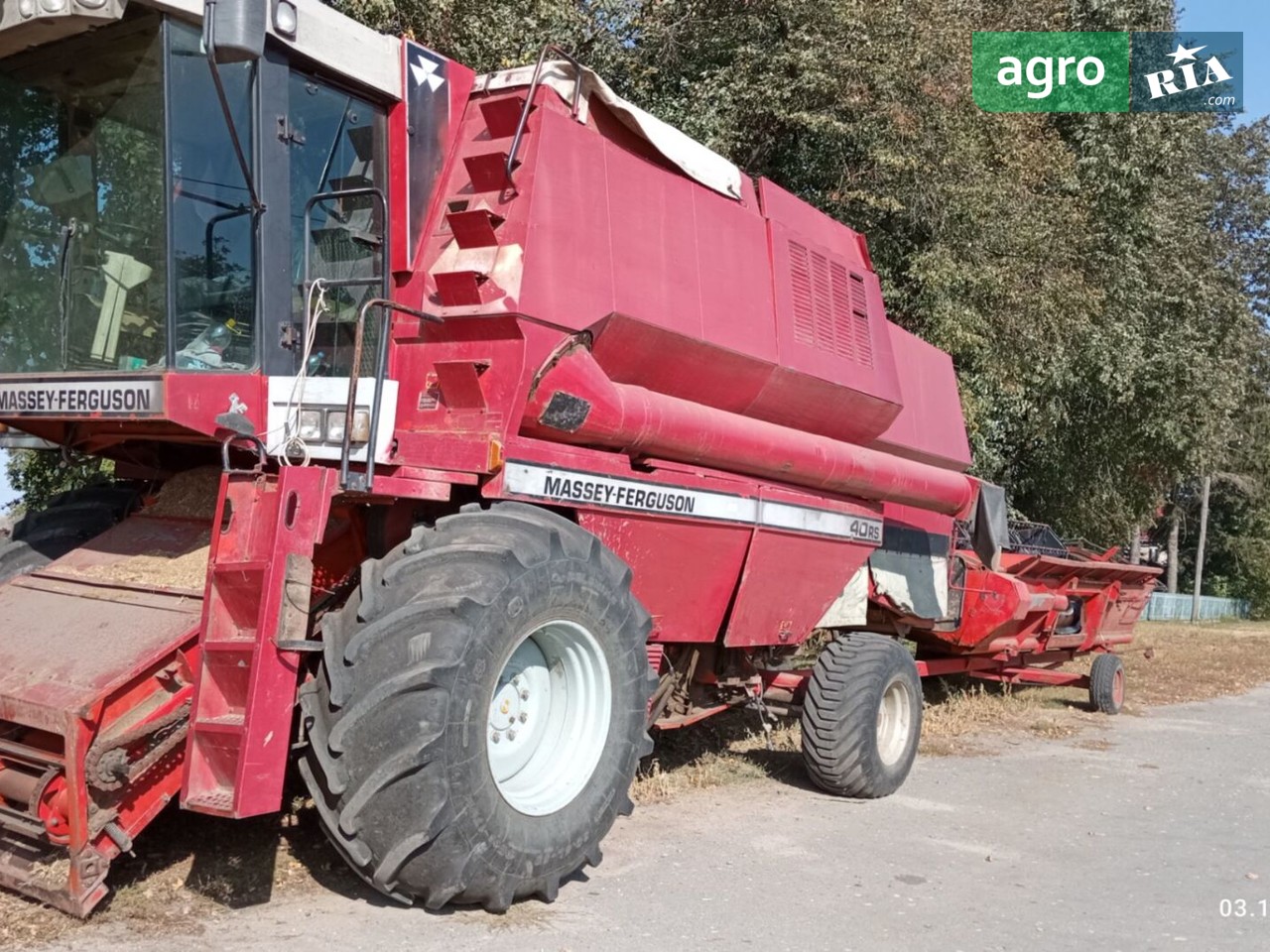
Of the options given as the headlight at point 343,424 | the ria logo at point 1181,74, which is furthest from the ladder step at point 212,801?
the ria logo at point 1181,74

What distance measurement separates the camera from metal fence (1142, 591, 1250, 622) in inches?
1430

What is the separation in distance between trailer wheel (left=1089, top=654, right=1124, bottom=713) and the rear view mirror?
10149 millimetres

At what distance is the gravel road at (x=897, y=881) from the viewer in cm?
414

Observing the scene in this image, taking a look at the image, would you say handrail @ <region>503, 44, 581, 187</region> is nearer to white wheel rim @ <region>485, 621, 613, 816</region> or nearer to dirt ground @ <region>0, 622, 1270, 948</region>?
white wheel rim @ <region>485, 621, 613, 816</region>

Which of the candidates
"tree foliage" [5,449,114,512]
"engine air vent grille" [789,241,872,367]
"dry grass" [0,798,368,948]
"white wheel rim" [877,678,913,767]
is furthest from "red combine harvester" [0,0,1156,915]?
"tree foliage" [5,449,114,512]

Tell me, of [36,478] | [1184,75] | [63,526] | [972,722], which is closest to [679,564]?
[63,526]

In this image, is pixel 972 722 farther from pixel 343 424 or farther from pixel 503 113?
pixel 343 424

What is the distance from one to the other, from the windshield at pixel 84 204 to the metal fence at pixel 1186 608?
33761mm

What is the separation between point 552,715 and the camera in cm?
483

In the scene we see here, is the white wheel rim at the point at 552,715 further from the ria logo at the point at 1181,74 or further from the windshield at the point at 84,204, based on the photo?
the ria logo at the point at 1181,74

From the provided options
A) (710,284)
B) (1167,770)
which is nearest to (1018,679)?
(1167,770)

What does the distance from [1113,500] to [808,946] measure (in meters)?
18.5

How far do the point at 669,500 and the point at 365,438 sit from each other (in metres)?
1.68

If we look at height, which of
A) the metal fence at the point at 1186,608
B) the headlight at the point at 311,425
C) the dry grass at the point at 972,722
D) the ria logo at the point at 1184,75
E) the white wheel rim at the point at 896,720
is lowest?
the metal fence at the point at 1186,608
